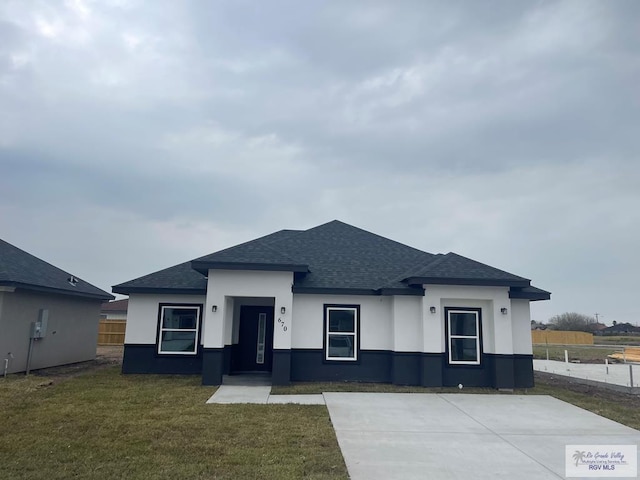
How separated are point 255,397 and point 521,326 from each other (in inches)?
309

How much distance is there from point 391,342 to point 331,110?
7.91 metres

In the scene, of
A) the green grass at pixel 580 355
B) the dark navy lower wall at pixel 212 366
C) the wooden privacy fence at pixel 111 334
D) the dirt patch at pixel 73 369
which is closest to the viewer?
the dark navy lower wall at pixel 212 366

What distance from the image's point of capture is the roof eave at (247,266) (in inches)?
453

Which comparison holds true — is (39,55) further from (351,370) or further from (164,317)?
(351,370)

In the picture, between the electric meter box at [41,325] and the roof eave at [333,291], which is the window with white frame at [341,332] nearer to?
the roof eave at [333,291]

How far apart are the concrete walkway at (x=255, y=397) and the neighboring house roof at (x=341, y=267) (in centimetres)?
309

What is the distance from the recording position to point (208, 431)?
6695 millimetres

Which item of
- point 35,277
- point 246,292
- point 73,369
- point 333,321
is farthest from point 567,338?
point 35,277

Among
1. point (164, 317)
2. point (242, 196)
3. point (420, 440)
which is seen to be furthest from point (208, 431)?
point (242, 196)

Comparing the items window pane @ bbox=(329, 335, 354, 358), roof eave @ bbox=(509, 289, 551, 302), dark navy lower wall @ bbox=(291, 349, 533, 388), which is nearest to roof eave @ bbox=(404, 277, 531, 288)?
roof eave @ bbox=(509, 289, 551, 302)

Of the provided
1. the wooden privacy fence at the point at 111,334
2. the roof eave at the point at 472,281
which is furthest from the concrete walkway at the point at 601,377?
the wooden privacy fence at the point at 111,334

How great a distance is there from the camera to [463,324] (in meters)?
12.3

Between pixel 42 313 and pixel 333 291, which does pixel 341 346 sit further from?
pixel 42 313

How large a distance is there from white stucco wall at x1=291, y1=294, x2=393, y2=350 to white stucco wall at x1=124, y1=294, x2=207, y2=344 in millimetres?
3188
